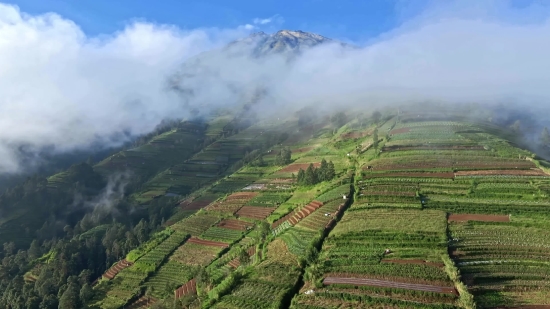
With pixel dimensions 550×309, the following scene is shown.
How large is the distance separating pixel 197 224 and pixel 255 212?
1200 cm

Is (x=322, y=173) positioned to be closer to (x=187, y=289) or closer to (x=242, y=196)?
(x=242, y=196)

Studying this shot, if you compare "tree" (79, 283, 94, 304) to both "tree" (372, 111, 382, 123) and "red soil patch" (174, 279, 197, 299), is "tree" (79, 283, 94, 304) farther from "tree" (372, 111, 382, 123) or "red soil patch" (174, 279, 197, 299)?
"tree" (372, 111, 382, 123)

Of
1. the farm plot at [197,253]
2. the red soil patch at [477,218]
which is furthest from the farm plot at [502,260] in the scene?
the farm plot at [197,253]

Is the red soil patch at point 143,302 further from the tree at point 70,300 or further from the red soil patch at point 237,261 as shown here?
the red soil patch at point 237,261

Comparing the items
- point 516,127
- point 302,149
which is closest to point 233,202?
point 302,149

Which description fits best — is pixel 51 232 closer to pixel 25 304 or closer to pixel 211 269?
pixel 25 304

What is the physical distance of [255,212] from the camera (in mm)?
74312

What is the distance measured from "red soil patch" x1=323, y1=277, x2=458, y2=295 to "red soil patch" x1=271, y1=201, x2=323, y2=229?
20.9m

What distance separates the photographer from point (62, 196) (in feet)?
405

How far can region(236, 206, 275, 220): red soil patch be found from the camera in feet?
236

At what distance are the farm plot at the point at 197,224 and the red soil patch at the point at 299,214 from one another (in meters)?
16.3

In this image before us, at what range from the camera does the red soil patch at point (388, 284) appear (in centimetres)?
3512

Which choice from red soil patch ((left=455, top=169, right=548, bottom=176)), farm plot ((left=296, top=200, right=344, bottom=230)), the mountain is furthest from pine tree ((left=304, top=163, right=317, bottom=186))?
red soil patch ((left=455, top=169, right=548, bottom=176))

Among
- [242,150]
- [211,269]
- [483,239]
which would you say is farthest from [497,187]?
[242,150]
